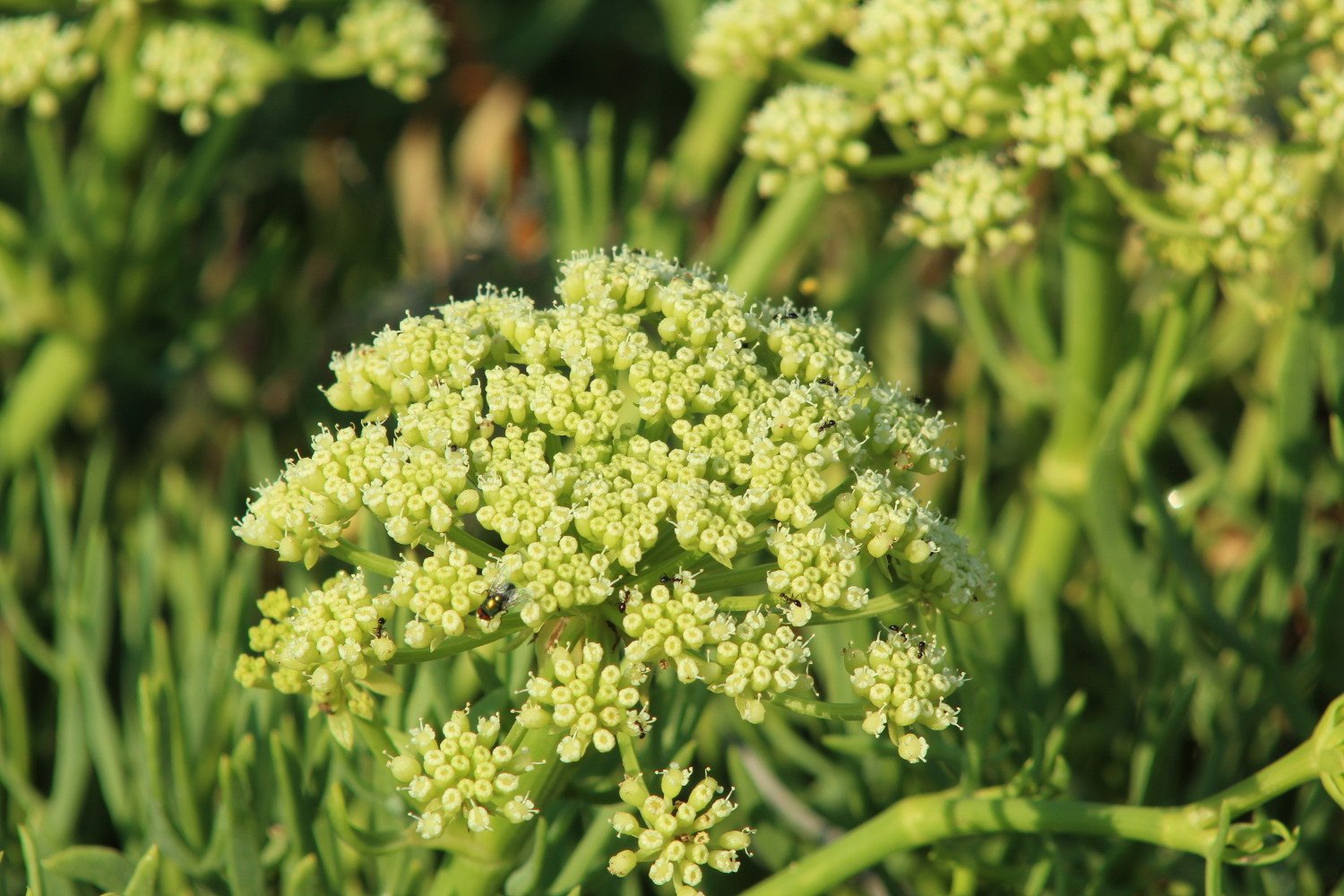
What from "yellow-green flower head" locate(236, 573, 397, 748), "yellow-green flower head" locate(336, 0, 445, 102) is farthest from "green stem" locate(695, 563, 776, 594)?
"yellow-green flower head" locate(336, 0, 445, 102)

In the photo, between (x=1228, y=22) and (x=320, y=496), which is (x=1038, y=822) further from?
(x=1228, y=22)

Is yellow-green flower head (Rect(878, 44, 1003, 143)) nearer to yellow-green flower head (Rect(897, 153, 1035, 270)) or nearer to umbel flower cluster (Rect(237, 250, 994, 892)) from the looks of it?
yellow-green flower head (Rect(897, 153, 1035, 270))

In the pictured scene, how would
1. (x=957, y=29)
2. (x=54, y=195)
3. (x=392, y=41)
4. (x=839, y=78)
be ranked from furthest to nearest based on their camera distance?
(x=54, y=195)
(x=392, y=41)
(x=839, y=78)
(x=957, y=29)

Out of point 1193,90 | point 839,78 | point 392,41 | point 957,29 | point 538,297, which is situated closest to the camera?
point 1193,90

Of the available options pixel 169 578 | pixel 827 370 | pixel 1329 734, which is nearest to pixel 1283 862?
pixel 1329 734

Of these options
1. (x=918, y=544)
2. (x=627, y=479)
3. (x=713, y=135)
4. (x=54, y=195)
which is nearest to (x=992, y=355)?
(x=713, y=135)

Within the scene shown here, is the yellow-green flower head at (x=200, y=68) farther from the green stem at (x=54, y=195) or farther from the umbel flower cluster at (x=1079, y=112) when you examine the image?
the umbel flower cluster at (x=1079, y=112)

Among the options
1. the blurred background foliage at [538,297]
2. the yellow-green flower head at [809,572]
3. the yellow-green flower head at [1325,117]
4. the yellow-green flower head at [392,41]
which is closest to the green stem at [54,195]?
the blurred background foliage at [538,297]
